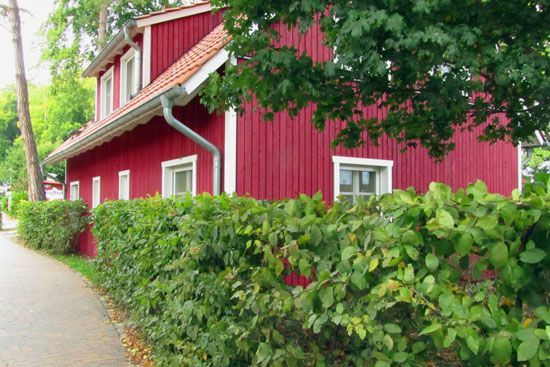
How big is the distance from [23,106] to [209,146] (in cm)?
1455

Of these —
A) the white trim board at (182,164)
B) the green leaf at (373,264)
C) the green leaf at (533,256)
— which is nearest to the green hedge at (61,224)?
the white trim board at (182,164)

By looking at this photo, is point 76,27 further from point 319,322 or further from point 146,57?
point 319,322

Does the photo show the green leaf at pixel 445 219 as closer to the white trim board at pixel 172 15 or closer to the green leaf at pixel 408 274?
the green leaf at pixel 408 274

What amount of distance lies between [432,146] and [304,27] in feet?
9.10

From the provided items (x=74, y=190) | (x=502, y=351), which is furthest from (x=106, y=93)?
(x=502, y=351)

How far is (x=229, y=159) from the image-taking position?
7.53 m

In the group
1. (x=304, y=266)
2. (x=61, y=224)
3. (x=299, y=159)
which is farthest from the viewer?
(x=61, y=224)

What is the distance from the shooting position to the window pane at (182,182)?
29.7ft

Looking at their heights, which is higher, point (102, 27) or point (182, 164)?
point (102, 27)

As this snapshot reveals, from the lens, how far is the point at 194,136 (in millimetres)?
7418

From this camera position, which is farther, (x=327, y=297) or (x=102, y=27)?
(x=102, y=27)

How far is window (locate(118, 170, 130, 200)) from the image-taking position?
1181cm

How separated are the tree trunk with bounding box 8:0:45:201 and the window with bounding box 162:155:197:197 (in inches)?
472

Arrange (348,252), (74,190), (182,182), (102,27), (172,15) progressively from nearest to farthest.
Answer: (348,252)
(182,182)
(172,15)
(74,190)
(102,27)
